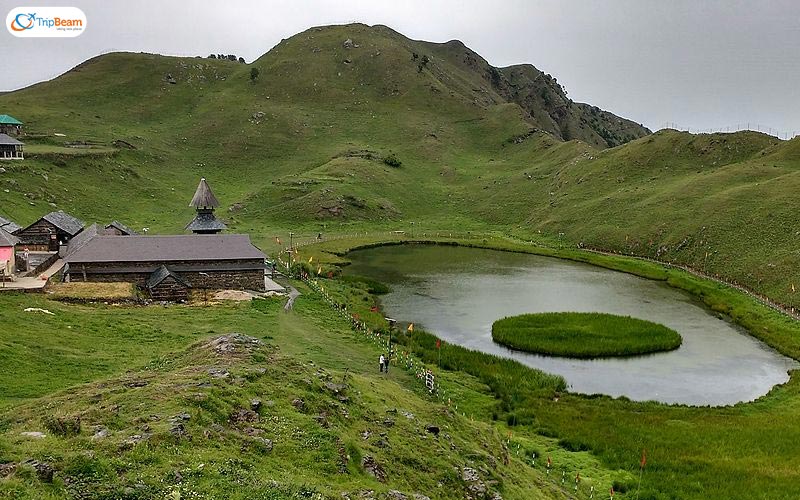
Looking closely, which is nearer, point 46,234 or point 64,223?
point 46,234

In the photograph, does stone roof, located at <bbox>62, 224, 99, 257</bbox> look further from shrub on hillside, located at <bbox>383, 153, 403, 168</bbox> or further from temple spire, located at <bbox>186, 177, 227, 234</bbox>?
shrub on hillside, located at <bbox>383, 153, 403, 168</bbox>

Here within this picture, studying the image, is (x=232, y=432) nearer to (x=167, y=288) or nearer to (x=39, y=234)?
(x=167, y=288)

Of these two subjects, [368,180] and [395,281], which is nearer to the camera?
[395,281]

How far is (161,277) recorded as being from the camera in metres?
49.0

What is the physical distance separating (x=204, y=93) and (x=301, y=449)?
617ft

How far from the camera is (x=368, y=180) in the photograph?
416 feet

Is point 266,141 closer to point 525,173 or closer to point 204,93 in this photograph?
point 204,93

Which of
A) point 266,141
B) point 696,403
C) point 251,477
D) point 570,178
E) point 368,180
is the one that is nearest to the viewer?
point 251,477

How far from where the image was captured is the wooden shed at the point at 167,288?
48406mm

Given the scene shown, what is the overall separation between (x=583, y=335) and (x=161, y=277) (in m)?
36.1

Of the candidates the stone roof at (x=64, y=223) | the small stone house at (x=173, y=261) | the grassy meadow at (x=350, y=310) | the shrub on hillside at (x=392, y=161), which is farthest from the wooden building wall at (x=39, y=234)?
the shrub on hillside at (x=392, y=161)

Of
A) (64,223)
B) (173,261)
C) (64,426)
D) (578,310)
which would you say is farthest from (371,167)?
(64,426)

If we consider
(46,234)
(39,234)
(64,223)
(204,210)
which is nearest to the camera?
(39,234)

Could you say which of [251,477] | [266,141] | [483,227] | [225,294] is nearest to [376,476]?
[251,477]
